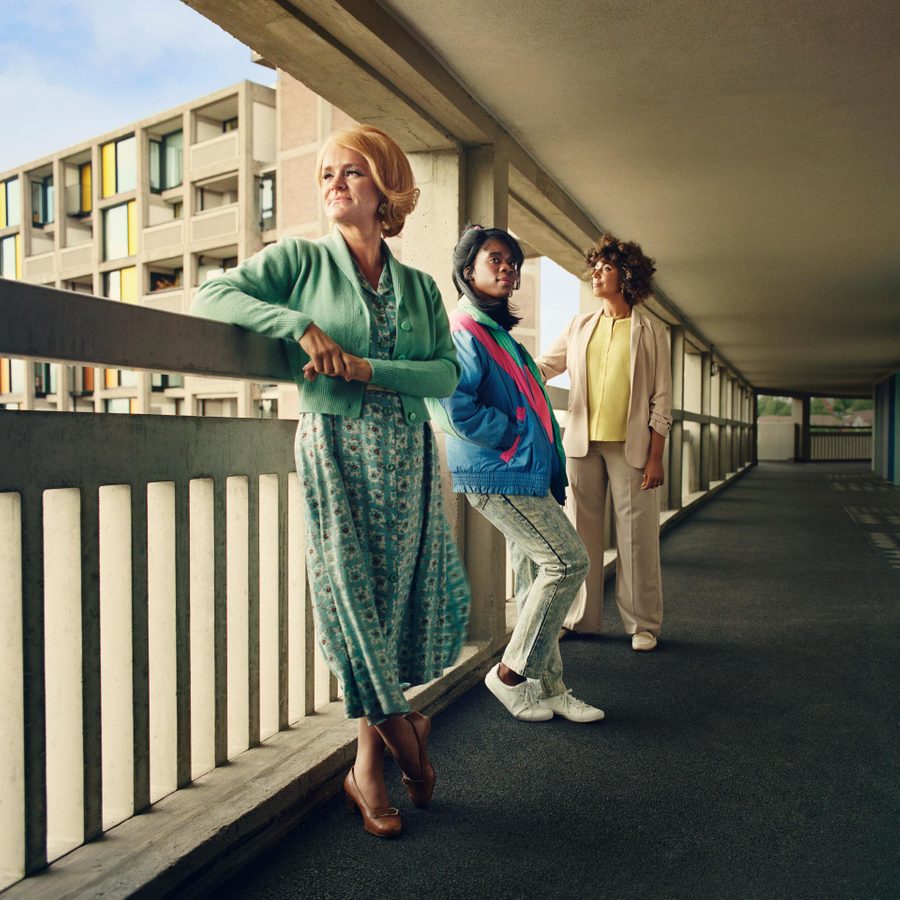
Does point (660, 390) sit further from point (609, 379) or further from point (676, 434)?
point (676, 434)

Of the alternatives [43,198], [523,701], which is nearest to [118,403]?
[43,198]

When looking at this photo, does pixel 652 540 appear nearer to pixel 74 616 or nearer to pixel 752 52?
pixel 752 52

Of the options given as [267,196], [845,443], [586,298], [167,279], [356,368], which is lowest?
[845,443]

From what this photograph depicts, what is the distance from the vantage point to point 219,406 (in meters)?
33.5

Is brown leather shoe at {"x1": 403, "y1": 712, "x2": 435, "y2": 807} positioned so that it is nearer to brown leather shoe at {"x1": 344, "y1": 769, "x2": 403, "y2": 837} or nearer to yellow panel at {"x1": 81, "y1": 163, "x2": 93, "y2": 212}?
brown leather shoe at {"x1": 344, "y1": 769, "x2": 403, "y2": 837}

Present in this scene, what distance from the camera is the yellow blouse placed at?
3412mm

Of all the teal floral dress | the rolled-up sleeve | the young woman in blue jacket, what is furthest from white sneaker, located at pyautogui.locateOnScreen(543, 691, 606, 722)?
the rolled-up sleeve

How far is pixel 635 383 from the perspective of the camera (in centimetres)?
341

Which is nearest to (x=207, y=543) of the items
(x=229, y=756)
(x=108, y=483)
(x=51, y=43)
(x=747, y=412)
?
(x=108, y=483)

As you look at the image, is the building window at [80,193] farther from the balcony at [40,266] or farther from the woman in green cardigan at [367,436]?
the woman in green cardigan at [367,436]

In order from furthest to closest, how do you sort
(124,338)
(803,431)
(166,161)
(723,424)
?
1. (803,431)
2. (166,161)
3. (723,424)
4. (124,338)

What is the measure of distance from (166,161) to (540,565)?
104 feet

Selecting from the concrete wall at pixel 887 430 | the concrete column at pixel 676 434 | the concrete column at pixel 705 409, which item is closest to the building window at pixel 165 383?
the concrete column at pixel 705 409

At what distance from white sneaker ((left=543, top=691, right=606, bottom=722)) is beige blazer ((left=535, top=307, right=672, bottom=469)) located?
3.93 ft
